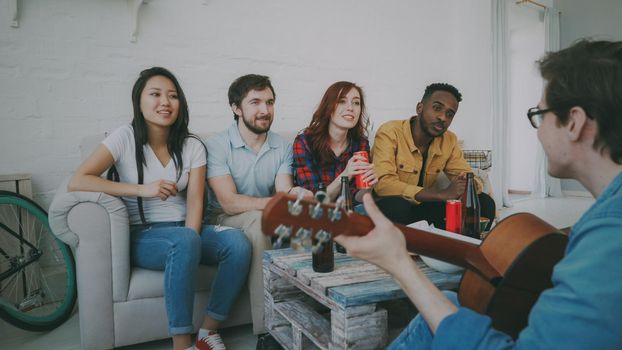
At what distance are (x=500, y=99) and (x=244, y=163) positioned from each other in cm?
403

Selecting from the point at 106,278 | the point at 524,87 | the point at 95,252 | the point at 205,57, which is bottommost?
the point at 106,278

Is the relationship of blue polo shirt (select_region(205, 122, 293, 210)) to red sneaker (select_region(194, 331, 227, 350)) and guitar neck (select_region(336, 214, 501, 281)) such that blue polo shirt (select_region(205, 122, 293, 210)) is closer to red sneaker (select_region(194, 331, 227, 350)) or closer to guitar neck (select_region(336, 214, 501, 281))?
red sneaker (select_region(194, 331, 227, 350))

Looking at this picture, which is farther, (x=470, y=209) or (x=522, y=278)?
(x=470, y=209)

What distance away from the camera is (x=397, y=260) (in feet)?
2.28

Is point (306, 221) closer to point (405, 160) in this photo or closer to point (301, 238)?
point (301, 238)

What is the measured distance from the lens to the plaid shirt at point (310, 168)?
2.23 meters

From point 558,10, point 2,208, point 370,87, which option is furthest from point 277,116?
point 558,10

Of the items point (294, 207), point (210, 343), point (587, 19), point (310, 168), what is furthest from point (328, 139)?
point (587, 19)

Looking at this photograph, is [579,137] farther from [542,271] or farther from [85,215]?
[85,215]

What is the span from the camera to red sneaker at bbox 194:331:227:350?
64.6 inches

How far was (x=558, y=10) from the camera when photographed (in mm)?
6262

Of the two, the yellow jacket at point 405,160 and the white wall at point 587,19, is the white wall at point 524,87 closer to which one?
the white wall at point 587,19

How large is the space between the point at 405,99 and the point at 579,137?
135 inches

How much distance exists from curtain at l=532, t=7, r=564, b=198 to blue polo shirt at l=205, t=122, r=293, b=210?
5117mm
